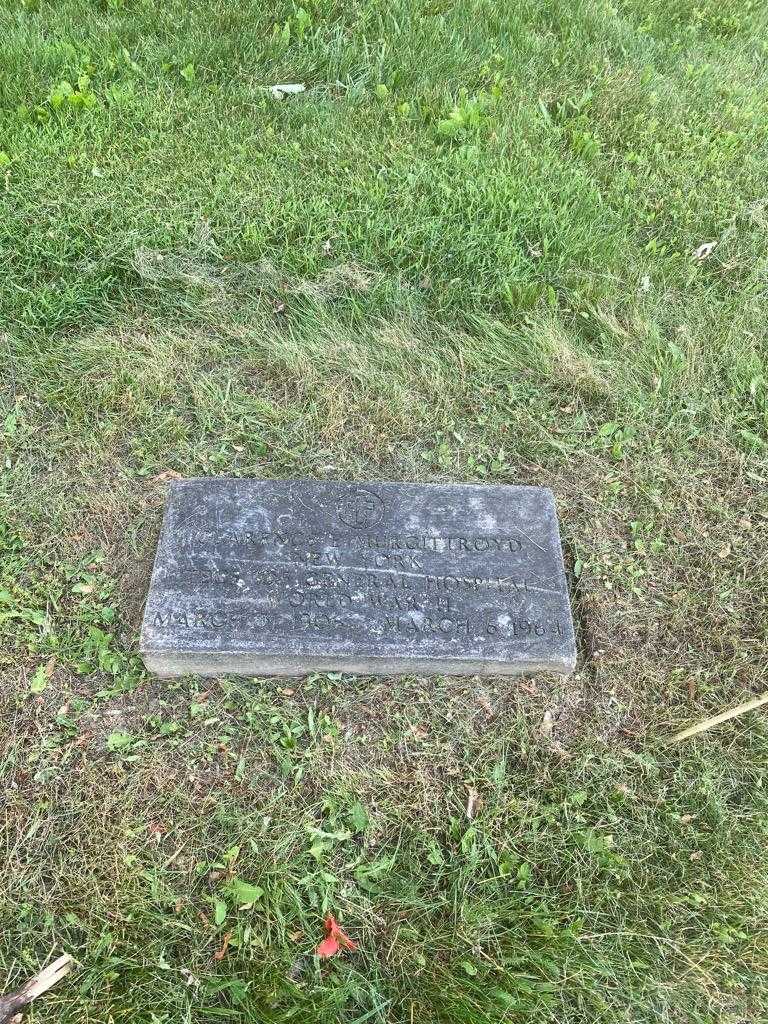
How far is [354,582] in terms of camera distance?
2.38 m

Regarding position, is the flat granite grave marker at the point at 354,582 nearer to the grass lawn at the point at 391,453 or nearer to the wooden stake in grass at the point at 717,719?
the grass lawn at the point at 391,453

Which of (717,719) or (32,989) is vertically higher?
(717,719)

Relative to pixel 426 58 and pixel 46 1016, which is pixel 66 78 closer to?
pixel 426 58

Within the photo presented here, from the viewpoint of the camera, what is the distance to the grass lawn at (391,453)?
2016 millimetres

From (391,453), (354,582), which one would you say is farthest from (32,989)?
(391,453)

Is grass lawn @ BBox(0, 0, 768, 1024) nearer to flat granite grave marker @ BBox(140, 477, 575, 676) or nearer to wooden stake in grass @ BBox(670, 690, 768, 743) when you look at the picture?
wooden stake in grass @ BBox(670, 690, 768, 743)

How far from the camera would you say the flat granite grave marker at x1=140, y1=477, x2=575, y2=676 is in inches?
89.9

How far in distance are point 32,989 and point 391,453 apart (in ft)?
6.76

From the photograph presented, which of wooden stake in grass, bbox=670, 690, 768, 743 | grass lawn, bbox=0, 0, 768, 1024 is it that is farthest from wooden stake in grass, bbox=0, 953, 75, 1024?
wooden stake in grass, bbox=670, 690, 768, 743

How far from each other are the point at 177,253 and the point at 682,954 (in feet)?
10.8

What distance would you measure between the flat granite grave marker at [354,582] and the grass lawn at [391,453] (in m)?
0.16

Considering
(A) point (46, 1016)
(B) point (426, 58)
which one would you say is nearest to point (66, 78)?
(B) point (426, 58)

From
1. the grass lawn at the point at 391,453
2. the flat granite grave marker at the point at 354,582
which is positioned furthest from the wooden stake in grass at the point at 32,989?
the flat granite grave marker at the point at 354,582

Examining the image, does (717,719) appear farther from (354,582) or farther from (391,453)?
(391,453)
